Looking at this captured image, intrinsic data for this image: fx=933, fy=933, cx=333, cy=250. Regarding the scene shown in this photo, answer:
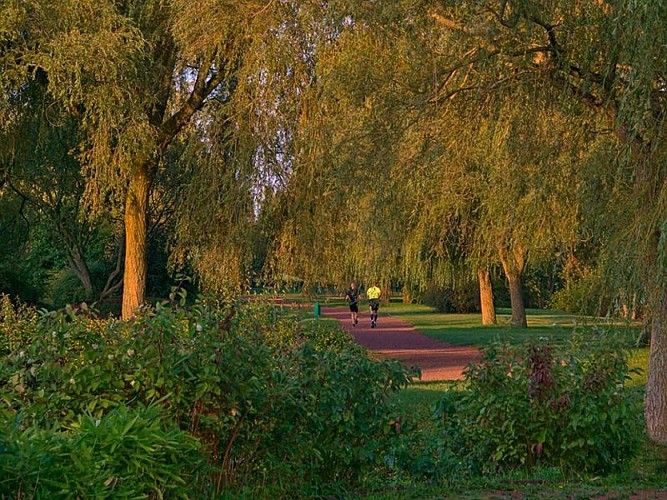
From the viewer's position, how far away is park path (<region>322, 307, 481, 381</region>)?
19938mm

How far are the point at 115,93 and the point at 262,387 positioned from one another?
1056cm

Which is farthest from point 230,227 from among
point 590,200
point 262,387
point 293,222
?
point 262,387

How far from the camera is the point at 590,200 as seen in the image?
11148 millimetres

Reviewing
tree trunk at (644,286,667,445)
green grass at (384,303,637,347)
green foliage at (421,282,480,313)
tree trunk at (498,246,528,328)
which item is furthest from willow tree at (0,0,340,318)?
green foliage at (421,282,480,313)

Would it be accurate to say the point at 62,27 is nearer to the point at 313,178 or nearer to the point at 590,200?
the point at 313,178

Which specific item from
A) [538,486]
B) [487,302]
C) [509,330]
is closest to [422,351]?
[487,302]

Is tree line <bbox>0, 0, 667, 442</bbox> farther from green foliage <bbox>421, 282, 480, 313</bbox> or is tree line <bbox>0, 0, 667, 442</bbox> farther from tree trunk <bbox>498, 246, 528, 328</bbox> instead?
green foliage <bbox>421, 282, 480, 313</bbox>

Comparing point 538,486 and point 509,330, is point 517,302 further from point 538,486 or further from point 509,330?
point 538,486

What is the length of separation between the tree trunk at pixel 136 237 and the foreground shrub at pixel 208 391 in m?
11.5

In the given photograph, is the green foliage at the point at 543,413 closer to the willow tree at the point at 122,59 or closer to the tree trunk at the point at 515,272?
the willow tree at the point at 122,59

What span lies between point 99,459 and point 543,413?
4340 millimetres

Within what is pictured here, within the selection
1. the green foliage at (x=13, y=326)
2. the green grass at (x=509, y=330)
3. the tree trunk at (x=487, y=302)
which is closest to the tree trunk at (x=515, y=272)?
the green grass at (x=509, y=330)

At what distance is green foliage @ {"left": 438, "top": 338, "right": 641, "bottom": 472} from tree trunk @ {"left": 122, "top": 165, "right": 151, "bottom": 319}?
11.2 metres

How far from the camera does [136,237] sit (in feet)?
61.8
